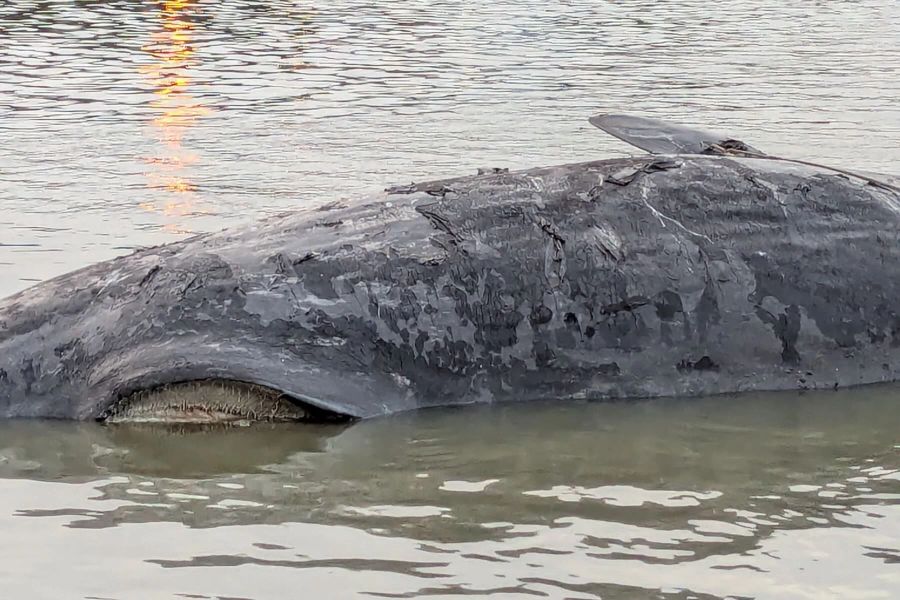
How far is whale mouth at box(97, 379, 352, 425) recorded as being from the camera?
566 centimetres

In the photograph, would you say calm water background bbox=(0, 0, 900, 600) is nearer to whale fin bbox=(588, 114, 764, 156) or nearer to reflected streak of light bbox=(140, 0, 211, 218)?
reflected streak of light bbox=(140, 0, 211, 218)

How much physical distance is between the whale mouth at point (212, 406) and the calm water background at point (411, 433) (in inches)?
4.0

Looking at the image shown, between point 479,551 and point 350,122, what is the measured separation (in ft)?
26.0

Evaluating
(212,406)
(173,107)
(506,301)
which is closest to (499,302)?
(506,301)

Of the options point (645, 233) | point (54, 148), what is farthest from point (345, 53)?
point (645, 233)

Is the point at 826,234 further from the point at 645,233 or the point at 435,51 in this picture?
the point at 435,51

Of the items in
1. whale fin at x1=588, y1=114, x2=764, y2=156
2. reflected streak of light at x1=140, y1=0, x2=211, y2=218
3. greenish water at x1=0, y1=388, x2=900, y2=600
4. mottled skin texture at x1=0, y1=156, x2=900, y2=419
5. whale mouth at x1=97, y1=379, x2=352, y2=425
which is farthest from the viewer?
reflected streak of light at x1=140, y1=0, x2=211, y2=218

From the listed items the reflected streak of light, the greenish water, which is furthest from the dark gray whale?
the reflected streak of light

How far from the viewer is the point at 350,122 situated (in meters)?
12.0

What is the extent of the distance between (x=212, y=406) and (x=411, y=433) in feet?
2.55

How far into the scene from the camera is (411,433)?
556 centimetres

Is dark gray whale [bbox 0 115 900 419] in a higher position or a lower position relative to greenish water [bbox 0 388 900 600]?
higher

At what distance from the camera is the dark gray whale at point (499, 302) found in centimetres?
575

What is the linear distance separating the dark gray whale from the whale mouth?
A: 0.07ft
